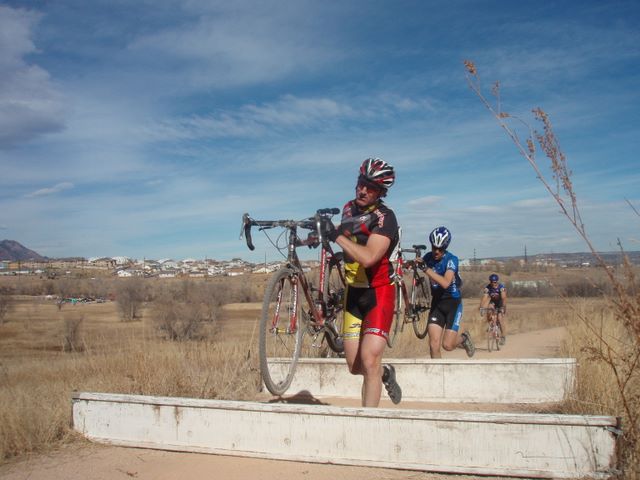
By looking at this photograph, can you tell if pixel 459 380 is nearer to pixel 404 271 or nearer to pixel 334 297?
pixel 334 297

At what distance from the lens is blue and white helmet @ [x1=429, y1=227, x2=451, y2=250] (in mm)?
8250

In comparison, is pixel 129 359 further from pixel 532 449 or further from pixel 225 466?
pixel 532 449

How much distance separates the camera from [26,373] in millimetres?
14828

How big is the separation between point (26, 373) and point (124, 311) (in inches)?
973

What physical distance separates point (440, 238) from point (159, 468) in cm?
537

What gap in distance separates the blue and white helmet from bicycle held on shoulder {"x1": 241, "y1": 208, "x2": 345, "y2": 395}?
2.31 meters

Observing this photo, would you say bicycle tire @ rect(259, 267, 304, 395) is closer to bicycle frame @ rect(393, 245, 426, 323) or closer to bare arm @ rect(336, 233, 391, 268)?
bare arm @ rect(336, 233, 391, 268)

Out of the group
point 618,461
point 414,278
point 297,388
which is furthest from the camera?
point 414,278

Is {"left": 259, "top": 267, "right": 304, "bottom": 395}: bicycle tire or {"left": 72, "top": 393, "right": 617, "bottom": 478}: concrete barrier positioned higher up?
{"left": 259, "top": 267, "right": 304, "bottom": 395}: bicycle tire

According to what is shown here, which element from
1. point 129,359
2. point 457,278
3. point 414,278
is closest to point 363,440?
point 129,359

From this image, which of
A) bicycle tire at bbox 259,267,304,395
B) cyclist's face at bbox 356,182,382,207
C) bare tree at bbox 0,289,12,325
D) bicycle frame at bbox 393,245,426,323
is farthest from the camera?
bare tree at bbox 0,289,12,325

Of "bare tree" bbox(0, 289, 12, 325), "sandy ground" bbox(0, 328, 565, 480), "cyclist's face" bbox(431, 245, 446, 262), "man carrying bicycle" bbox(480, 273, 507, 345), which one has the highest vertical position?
"cyclist's face" bbox(431, 245, 446, 262)

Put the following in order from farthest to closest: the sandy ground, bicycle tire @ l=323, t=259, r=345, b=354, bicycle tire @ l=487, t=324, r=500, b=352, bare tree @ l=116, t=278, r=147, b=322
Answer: bare tree @ l=116, t=278, r=147, b=322
bicycle tire @ l=487, t=324, r=500, b=352
bicycle tire @ l=323, t=259, r=345, b=354
the sandy ground

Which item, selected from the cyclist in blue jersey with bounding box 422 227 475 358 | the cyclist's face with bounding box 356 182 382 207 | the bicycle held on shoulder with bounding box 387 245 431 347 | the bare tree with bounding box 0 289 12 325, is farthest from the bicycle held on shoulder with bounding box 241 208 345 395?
the bare tree with bounding box 0 289 12 325
